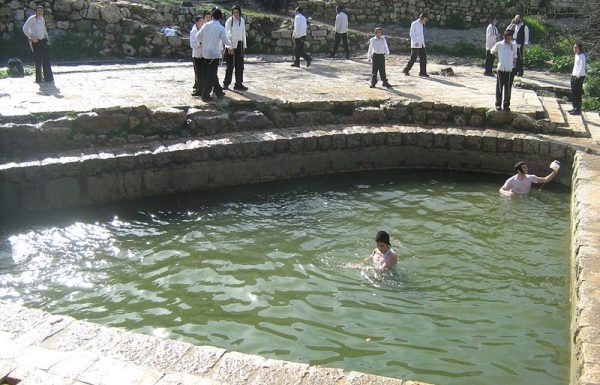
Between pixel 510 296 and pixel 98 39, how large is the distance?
50.0ft

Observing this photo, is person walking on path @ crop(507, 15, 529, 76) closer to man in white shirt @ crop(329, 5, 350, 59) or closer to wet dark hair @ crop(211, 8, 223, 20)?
man in white shirt @ crop(329, 5, 350, 59)

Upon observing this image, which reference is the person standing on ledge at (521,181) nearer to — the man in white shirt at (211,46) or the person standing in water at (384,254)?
the person standing in water at (384,254)

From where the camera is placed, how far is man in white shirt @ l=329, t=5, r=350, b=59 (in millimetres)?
19844

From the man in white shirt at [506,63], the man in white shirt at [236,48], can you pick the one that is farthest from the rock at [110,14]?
the man in white shirt at [506,63]

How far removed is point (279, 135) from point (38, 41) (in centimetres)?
613

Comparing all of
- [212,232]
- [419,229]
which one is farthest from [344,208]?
[212,232]

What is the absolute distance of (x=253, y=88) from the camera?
14195mm

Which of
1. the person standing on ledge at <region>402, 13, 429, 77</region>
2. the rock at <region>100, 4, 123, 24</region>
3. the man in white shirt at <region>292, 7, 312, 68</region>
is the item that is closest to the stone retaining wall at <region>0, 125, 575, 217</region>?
the person standing on ledge at <region>402, 13, 429, 77</region>

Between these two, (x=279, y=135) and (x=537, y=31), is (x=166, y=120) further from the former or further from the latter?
(x=537, y=31)

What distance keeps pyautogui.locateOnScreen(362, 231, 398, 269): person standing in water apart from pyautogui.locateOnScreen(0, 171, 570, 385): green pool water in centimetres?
14

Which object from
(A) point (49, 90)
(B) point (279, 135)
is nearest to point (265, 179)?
(B) point (279, 135)

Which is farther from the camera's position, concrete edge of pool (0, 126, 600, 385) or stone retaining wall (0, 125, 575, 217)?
stone retaining wall (0, 125, 575, 217)

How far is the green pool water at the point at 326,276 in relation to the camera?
6293mm

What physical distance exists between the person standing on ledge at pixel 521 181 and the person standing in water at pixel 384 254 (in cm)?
400
